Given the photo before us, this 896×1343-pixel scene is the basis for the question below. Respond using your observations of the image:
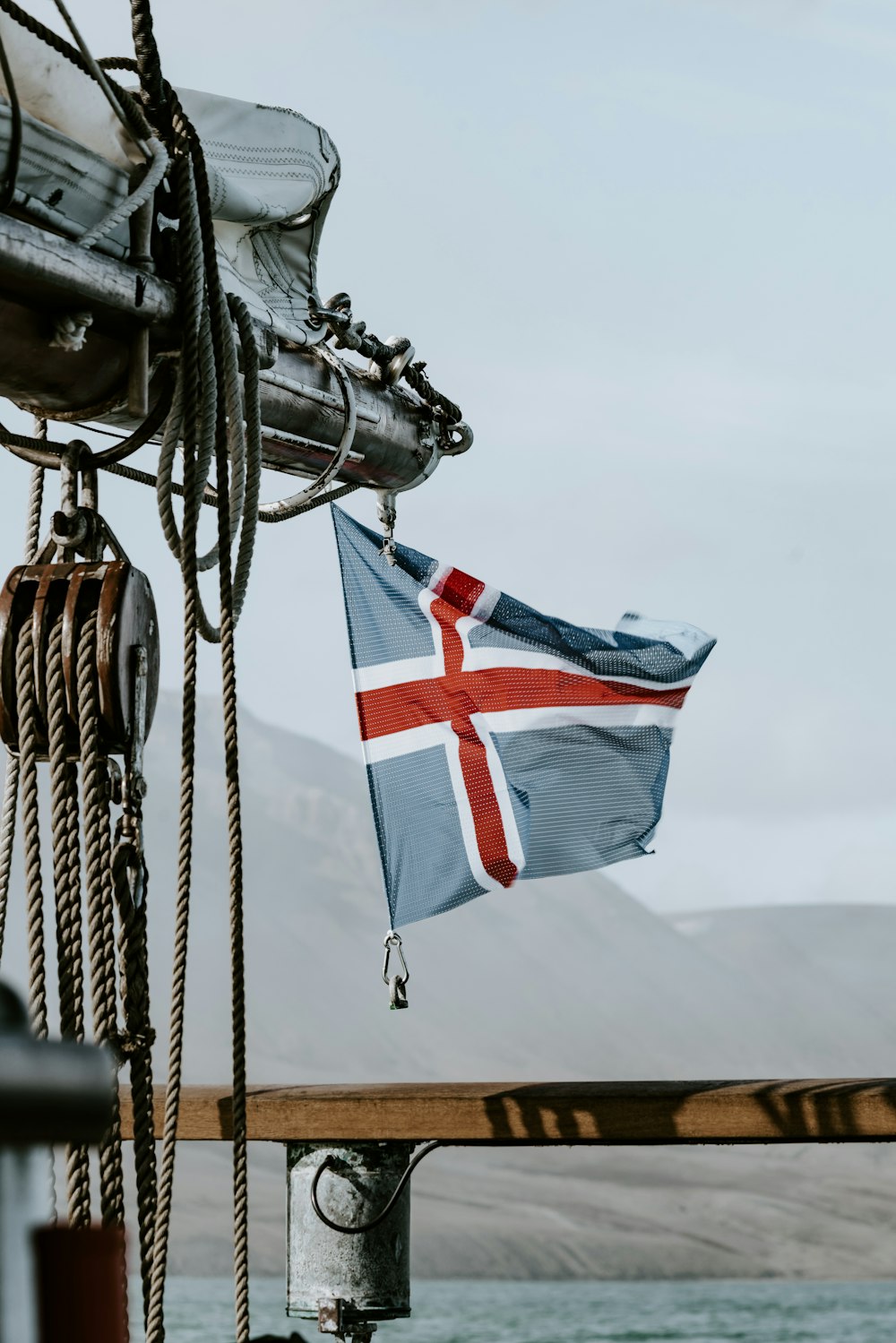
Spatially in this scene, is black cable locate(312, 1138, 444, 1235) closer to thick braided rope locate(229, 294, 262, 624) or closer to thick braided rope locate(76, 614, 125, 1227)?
thick braided rope locate(76, 614, 125, 1227)

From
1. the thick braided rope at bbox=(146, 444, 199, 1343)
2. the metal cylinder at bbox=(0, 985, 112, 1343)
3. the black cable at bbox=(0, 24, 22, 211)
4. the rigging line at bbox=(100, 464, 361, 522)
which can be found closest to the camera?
the metal cylinder at bbox=(0, 985, 112, 1343)

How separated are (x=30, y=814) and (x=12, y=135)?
826 mm

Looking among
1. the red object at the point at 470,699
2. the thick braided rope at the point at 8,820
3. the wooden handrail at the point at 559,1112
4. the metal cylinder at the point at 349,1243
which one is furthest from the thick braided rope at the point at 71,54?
the red object at the point at 470,699

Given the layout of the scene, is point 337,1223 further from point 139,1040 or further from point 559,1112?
point 139,1040

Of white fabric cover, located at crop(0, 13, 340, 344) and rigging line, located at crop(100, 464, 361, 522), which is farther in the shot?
rigging line, located at crop(100, 464, 361, 522)

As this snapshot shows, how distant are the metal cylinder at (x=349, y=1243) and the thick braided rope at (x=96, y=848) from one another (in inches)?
30.5

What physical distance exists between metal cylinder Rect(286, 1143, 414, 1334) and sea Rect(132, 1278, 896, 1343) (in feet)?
98.7

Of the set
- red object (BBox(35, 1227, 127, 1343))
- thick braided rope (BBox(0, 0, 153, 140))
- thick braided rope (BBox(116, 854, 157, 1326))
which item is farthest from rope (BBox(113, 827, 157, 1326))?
red object (BBox(35, 1227, 127, 1343))

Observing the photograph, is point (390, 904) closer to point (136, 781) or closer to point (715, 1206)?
point (136, 781)

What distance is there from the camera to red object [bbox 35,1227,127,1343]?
595 millimetres

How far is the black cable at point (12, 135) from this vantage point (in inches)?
80.0

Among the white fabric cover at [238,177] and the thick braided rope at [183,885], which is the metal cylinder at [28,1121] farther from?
the white fabric cover at [238,177]

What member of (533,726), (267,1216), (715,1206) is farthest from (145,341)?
(715,1206)

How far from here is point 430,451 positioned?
3.71m
